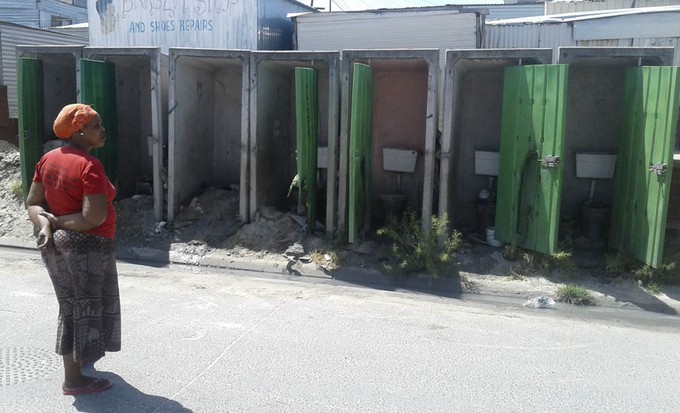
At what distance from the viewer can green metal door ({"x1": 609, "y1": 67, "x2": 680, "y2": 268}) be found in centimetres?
616

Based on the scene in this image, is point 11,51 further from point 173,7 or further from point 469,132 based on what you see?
point 469,132

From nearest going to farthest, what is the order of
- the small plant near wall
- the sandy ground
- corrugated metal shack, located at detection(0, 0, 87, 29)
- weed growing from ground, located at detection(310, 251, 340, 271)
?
the sandy ground, the small plant near wall, weed growing from ground, located at detection(310, 251, 340, 271), corrugated metal shack, located at detection(0, 0, 87, 29)

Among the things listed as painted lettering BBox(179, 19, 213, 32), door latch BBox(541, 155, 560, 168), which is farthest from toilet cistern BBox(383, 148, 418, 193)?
painted lettering BBox(179, 19, 213, 32)

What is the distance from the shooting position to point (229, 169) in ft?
32.3

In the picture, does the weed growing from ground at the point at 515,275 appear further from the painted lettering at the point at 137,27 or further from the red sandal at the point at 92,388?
the painted lettering at the point at 137,27

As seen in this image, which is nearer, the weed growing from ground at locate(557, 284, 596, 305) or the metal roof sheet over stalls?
the weed growing from ground at locate(557, 284, 596, 305)

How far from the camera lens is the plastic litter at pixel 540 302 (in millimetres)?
6332

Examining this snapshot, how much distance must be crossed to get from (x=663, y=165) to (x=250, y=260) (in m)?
4.74

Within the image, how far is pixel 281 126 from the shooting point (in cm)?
902

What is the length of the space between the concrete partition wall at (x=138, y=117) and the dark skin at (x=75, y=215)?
4.69m

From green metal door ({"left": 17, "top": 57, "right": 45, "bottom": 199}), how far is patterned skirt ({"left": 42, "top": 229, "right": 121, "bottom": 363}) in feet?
18.3

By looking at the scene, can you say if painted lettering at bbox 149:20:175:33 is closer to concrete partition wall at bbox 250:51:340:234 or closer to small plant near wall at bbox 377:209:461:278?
concrete partition wall at bbox 250:51:340:234

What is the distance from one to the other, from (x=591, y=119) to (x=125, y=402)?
667cm

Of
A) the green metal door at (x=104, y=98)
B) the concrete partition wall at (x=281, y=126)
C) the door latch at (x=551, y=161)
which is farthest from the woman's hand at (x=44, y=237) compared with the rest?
the green metal door at (x=104, y=98)
